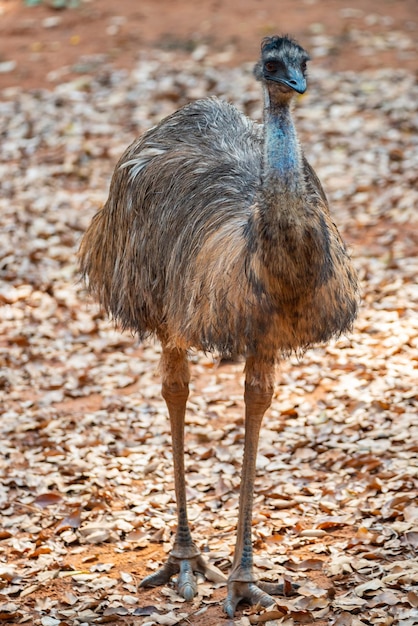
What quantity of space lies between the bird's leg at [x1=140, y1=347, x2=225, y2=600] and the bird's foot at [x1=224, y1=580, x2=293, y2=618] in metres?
0.25

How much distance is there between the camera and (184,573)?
15.2 ft

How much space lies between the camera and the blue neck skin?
11.5 ft

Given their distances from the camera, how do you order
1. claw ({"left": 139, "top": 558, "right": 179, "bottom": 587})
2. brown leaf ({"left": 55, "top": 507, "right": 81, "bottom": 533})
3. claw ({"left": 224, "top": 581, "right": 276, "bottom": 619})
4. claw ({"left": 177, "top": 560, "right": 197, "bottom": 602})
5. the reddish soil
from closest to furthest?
claw ({"left": 224, "top": 581, "right": 276, "bottom": 619}) < claw ({"left": 177, "top": 560, "right": 197, "bottom": 602}) < claw ({"left": 139, "top": 558, "right": 179, "bottom": 587}) < brown leaf ({"left": 55, "top": 507, "right": 81, "bottom": 533}) < the reddish soil

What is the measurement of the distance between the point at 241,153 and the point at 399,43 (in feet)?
27.1

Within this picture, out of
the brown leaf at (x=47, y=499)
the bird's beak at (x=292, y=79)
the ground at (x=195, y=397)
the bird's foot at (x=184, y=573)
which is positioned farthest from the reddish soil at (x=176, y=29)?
the bird's beak at (x=292, y=79)

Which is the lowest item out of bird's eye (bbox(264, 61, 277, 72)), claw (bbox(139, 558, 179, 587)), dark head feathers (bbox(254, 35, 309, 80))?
claw (bbox(139, 558, 179, 587))

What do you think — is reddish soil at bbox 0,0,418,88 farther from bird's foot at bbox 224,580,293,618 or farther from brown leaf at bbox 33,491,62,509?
bird's foot at bbox 224,580,293,618

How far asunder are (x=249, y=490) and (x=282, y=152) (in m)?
1.52

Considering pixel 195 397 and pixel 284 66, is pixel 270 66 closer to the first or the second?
pixel 284 66

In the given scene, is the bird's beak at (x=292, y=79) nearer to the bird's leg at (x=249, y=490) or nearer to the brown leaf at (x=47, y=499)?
the bird's leg at (x=249, y=490)

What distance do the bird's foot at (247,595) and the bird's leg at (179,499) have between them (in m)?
0.25

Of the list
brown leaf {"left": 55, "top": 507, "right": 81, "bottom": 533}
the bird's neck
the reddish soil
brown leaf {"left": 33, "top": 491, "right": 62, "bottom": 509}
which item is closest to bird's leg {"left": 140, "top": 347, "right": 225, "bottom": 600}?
brown leaf {"left": 55, "top": 507, "right": 81, "bottom": 533}

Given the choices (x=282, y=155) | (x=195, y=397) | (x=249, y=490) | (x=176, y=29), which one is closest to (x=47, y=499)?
(x=195, y=397)

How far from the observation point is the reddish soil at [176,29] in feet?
39.4
